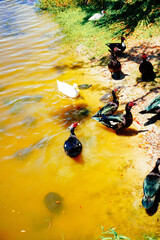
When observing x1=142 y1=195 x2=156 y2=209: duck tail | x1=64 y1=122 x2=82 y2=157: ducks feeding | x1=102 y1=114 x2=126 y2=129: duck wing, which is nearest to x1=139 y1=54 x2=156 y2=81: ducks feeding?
A: x1=102 y1=114 x2=126 y2=129: duck wing

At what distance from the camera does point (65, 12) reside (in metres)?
16.7

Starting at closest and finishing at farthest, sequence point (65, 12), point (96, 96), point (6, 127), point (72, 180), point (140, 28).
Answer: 1. point (72, 180)
2. point (6, 127)
3. point (96, 96)
4. point (140, 28)
5. point (65, 12)

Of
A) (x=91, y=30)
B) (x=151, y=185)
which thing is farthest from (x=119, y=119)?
(x=91, y=30)

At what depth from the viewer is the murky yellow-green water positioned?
13.1ft

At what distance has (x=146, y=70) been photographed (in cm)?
711

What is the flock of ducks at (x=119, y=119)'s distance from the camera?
155 inches

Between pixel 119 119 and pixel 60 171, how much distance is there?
2177 mm

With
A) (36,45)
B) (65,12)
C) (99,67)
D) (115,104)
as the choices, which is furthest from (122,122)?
(65,12)

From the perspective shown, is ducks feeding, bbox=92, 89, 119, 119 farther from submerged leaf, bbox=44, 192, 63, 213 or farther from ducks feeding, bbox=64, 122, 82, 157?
submerged leaf, bbox=44, 192, 63, 213

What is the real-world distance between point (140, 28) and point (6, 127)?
8611mm

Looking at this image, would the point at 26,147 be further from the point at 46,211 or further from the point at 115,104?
the point at 115,104

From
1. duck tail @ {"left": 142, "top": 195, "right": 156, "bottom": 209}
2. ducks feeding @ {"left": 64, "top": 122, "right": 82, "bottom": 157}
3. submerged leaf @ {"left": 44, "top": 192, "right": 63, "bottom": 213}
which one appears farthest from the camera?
ducks feeding @ {"left": 64, "top": 122, "right": 82, "bottom": 157}

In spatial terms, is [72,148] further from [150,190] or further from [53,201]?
[150,190]

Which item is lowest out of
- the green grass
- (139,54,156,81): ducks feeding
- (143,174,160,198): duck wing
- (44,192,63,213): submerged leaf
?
(44,192,63,213): submerged leaf
